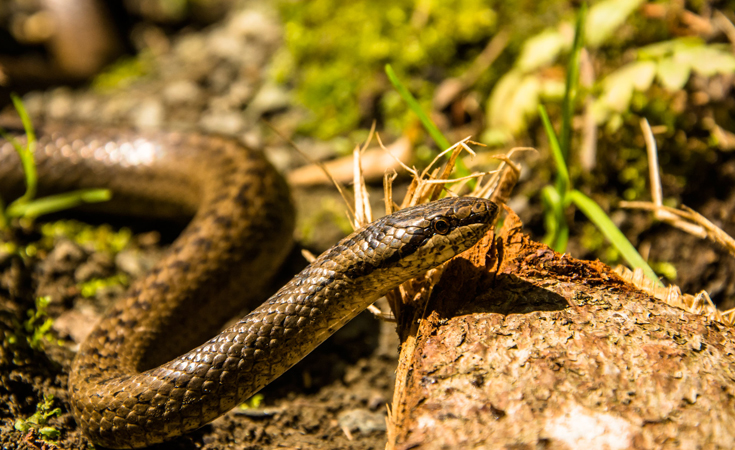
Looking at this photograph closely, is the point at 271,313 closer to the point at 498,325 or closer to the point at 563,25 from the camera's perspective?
the point at 498,325

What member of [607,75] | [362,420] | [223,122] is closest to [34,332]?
[362,420]

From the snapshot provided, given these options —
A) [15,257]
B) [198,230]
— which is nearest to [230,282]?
[198,230]

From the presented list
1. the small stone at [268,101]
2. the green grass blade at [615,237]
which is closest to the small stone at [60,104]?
the small stone at [268,101]

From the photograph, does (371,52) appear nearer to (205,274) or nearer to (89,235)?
(205,274)

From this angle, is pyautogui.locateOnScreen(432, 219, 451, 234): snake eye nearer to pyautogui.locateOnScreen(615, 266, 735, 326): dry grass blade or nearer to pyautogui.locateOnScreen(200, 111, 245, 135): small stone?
pyautogui.locateOnScreen(615, 266, 735, 326): dry grass blade

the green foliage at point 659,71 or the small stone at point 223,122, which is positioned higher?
the green foliage at point 659,71

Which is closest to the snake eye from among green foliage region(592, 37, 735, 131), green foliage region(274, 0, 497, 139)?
green foliage region(592, 37, 735, 131)

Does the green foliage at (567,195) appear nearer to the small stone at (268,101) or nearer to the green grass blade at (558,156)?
the green grass blade at (558,156)
